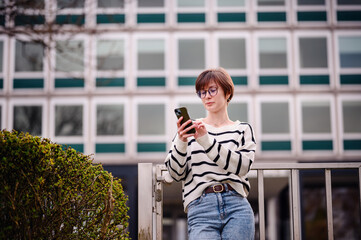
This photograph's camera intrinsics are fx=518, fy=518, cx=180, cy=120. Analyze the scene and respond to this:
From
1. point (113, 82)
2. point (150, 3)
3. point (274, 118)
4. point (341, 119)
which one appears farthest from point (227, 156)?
point (150, 3)

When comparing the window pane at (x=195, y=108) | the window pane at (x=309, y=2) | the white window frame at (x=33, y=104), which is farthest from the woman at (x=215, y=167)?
the window pane at (x=309, y=2)

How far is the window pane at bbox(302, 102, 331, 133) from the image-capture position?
18.6 m

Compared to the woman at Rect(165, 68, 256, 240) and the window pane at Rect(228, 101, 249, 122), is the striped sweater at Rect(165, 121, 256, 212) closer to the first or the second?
the woman at Rect(165, 68, 256, 240)

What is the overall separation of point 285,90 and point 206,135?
16108 mm

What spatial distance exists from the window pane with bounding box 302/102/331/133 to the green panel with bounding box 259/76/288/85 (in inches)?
43.6

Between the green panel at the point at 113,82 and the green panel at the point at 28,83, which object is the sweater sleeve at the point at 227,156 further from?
the green panel at the point at 28,83

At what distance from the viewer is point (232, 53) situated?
62.6 ft

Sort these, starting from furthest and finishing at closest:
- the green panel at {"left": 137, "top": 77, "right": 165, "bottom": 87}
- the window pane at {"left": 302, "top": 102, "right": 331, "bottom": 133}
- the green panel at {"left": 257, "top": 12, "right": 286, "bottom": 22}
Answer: the green panel at {"left": 257, "top": 12, "right": 286, "bottom": 22} < the green panel at {"left": 137, "top": 77, "right": 165, "bottom": 87} < the window pane at {"left": 302, "top": 102, "right": 331, "bottom": 133}

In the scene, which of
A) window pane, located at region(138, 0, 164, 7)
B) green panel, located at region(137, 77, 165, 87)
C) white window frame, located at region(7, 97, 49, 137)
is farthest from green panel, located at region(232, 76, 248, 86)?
white window frame, located at region(7, 97, 49, 137)

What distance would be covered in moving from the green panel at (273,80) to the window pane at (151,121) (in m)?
3.74

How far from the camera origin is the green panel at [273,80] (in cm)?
1875

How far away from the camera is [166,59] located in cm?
1912

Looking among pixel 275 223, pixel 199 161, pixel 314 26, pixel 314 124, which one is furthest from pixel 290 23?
pixel 199 161

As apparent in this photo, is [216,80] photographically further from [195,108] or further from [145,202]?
[195,108]
